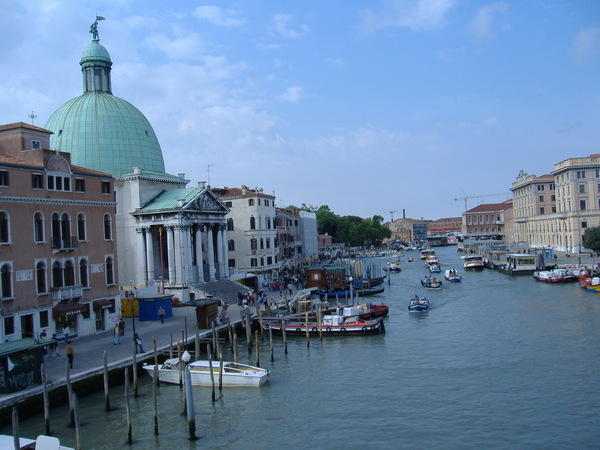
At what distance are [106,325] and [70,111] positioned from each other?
21.4 m

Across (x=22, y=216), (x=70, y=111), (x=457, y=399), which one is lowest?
(x=457, y=399)

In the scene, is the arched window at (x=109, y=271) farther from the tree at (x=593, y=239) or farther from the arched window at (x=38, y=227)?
the tree at (x=593, y=239)

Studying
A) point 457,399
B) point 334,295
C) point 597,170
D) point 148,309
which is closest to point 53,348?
point 148,309

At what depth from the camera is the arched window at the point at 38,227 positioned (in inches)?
1045

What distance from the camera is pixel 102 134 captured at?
145 feet

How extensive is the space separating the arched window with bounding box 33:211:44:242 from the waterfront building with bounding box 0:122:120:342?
0.16 feet

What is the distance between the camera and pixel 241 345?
3131 cm

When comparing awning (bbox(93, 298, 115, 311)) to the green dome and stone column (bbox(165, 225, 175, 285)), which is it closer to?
stone column (bbox(165, 225, 175, 285))

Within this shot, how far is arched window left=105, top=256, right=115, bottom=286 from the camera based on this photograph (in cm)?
3098

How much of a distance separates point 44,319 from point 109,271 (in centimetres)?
505

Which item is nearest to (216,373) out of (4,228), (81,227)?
(4,228)

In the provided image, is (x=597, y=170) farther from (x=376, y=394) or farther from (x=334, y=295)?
(x=376, y=394)

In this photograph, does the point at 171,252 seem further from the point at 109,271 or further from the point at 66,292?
the point at 66,292

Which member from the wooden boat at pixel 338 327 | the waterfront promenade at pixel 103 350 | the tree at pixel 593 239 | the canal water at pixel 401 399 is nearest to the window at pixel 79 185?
the waterfront promenade at pixel 103 350
